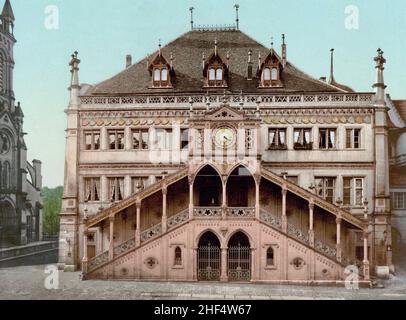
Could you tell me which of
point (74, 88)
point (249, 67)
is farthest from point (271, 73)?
point (74, 88)

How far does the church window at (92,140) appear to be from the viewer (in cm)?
3154

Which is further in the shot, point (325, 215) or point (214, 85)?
point (214, 85)

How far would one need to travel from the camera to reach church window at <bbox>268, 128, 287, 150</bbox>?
102ft

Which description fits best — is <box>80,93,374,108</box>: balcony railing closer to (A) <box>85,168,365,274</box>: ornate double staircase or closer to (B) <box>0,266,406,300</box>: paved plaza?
(A) <box>85,168,365,274</box>: ornate double staircase

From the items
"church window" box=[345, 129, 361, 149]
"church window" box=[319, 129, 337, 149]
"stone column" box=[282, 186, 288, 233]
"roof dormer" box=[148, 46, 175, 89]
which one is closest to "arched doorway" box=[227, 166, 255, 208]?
"stone column" box=[282, 186, 288, 233]

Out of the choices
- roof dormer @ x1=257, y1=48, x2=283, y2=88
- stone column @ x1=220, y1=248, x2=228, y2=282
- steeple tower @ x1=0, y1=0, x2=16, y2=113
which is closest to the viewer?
stone column @ x1=220, y1=248, x2=228, y2=282

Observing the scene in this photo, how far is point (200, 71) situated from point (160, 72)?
260 centimetres

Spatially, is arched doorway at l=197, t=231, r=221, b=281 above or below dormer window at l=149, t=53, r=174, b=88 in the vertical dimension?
below

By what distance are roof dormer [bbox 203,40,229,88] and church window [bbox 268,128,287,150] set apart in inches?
162

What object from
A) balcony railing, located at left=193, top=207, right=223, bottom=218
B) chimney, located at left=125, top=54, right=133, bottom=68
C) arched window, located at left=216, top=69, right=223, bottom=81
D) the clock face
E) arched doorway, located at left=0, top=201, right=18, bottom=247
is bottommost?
arched doorway, located at left=0, top=201, right=18, bottom=247

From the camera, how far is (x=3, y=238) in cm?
4078
